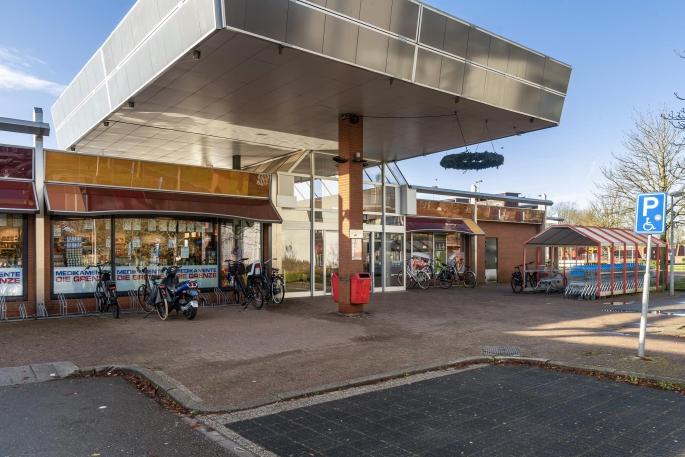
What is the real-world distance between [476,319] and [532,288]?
29.8 feet

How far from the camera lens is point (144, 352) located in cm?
820

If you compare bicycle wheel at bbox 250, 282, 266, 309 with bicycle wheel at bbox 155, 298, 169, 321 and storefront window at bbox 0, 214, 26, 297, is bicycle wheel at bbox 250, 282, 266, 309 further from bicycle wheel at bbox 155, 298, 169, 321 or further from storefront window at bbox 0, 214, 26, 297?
storefront window at bbox 0, 214, 26, 297

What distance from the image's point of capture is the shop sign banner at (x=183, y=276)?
13.3 meters

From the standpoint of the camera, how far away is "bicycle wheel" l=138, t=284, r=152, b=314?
504 inches

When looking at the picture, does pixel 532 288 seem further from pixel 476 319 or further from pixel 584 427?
pixel 584 427

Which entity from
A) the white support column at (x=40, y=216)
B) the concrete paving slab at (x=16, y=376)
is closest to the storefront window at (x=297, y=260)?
the white support column at (x=40, y=216)

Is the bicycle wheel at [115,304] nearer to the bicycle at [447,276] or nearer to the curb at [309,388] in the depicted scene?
the curb at [309,388]

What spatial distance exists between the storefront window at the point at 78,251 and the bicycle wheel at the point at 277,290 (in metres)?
4.42

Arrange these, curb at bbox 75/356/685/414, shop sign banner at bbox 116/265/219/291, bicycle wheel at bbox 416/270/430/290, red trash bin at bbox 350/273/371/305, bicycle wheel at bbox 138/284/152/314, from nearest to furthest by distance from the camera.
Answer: curb at bbox 75/356/685/414 < red trash bin at bbox 350/273/371/305 < bicycle wheel at bbox 138/284/152/314 < shop sign banner at bbox 116/265/219/291 < bicycle wheel at bbox 416/270/430/290

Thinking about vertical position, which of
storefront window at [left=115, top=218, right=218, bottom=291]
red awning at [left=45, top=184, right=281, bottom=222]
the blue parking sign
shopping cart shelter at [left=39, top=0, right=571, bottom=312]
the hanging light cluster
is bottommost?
storefront window at [left=115, top=218, right=218, bottom=291]

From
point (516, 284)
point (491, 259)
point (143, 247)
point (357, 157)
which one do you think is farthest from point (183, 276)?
point (491, 259)

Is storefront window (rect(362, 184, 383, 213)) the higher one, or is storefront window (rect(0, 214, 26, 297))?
storefront window (rect(362, 184, 383, 213))

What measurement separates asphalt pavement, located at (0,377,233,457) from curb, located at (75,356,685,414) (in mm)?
256

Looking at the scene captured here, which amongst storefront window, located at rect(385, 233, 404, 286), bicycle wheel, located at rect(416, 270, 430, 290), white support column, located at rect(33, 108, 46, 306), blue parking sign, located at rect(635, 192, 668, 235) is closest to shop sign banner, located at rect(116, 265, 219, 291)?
white support column, located at rect(33, 108, 46, 306)
